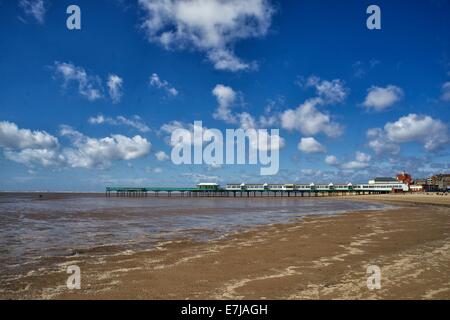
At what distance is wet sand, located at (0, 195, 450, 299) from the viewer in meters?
8.04

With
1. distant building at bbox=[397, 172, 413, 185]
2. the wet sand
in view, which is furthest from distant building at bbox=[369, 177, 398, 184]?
the wet sand

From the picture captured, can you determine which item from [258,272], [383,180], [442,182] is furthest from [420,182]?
[258,272]

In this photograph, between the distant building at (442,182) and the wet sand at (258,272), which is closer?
the wet sand at (258,272)

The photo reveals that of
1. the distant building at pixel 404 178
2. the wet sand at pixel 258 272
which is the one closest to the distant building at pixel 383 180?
the distant building at pixel 404 178

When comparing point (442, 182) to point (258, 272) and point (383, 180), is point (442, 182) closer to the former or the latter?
point (383, 180)

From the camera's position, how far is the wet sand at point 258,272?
804 centimetres

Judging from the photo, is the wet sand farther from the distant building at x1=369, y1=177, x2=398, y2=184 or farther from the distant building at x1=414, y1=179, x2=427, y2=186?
the distant building at x1=414, y1=179, x2=427, y2=186

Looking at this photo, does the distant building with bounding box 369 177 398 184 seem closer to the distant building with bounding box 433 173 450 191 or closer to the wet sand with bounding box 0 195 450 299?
the distant building with bounding box 433 173 450 191

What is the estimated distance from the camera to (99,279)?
9.40 metres

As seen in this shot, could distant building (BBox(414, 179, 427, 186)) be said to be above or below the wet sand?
above

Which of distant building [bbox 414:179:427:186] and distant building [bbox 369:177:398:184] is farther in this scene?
distant building [bbox 414:179:427:186]

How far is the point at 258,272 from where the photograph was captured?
10055mm

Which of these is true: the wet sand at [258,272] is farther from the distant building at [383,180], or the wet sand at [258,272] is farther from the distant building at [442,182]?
the distant building at [442,182]
